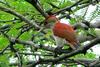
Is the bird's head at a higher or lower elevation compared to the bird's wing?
higher

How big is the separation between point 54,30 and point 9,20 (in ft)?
1.10

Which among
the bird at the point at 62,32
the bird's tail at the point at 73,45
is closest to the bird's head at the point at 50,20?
the bird at the point at 62,32

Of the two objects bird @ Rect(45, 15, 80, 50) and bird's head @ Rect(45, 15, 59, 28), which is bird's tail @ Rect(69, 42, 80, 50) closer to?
bird @ Rect(45, 15, 80, 50)

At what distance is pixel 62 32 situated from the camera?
108 inches

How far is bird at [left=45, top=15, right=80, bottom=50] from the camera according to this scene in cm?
263

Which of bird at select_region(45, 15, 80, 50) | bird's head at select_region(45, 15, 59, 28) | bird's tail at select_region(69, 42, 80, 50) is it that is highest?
bird's head at select_region(45, 15, 59, 28)

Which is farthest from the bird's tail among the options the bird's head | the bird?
the bird's head

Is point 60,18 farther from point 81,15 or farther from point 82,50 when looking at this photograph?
point 82,50

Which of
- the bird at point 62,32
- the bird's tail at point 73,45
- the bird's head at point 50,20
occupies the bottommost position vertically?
the bird's tail at point 73,45

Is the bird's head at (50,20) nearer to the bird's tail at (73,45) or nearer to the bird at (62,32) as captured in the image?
the bird at (62,32)

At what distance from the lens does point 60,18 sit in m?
3.05

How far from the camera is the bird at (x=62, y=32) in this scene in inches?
103

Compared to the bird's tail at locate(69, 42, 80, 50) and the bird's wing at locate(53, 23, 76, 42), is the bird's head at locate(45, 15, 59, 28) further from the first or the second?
the bird's tail at locate(69, 42, 80, 50)

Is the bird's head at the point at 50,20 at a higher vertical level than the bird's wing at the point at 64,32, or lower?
higher
